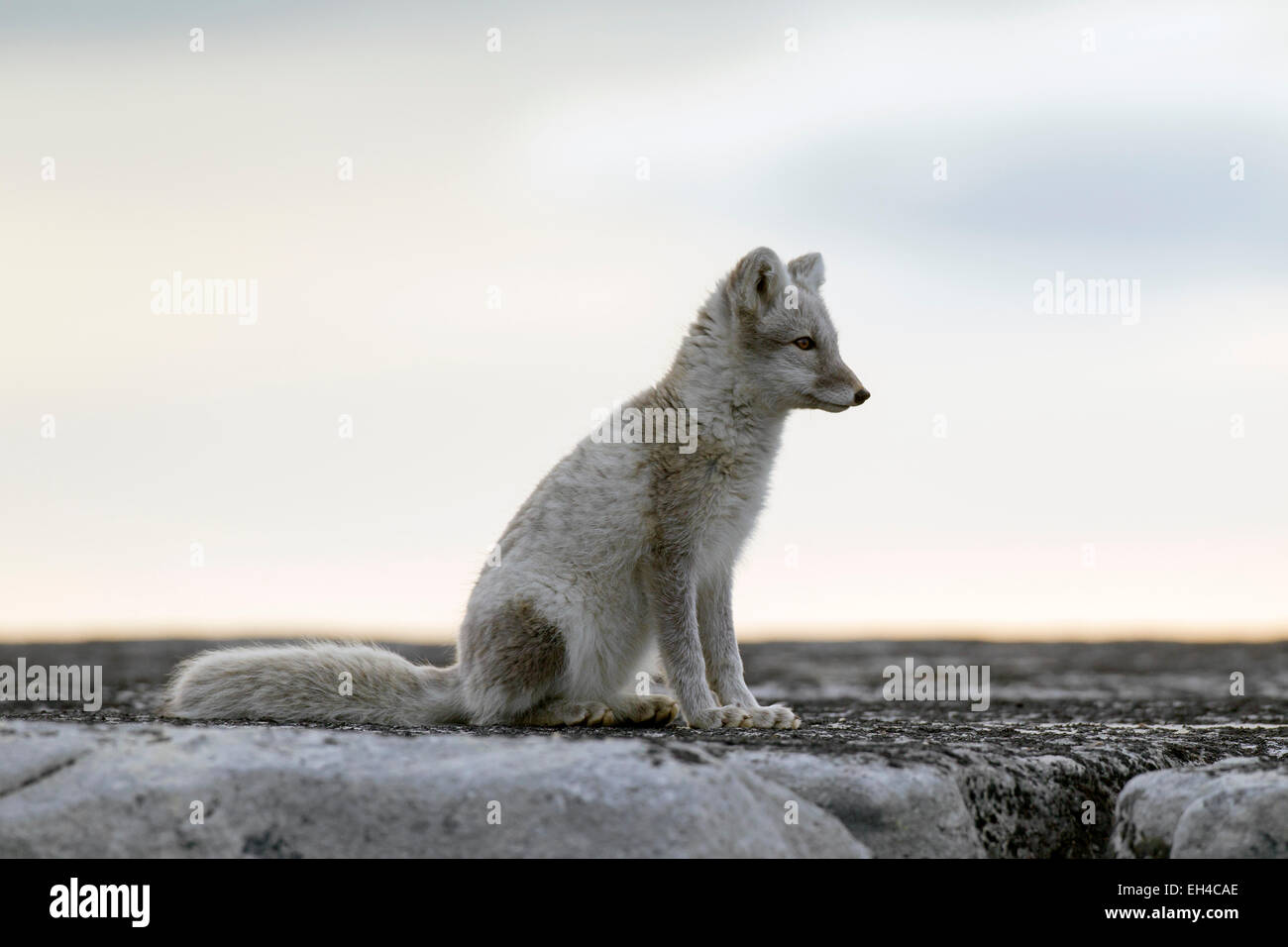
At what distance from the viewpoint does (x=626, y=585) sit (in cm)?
538

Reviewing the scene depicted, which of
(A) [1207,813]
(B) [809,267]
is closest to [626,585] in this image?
(B) [809,267]

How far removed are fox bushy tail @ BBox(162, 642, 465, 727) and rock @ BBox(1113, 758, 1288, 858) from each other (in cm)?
281

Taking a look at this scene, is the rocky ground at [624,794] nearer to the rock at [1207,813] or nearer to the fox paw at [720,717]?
the rock at [1207,813]

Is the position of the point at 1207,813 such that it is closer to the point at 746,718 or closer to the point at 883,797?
the point at 883,797

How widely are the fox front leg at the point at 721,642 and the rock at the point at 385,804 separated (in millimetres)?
2072

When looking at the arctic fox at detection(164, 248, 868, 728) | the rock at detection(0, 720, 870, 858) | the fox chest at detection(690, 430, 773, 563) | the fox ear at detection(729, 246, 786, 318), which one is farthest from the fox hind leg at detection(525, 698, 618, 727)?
the fox ear at detection(729, 246, 786, 318)

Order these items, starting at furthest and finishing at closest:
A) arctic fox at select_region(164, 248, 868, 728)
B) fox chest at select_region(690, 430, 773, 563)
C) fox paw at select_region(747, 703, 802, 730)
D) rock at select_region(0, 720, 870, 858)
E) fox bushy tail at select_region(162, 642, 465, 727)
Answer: fox chest at select_region(690, 430, 773, 563)
fox bushy tail at select_region(162, 642, 465, 727)
arctic fox at select_region(164, 248, 868, 728)
fox paw at select_region(747, 703, 802, 730)
rock at select_region(0, 720, 870, 858)

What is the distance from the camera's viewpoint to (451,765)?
132 inches

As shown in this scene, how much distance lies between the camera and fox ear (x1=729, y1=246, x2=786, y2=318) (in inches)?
225

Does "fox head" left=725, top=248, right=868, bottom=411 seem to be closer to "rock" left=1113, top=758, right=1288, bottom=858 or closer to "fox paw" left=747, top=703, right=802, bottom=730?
"fox paw" left=747, top=703, right=802, bottom=730

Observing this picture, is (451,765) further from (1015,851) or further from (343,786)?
(1015,851)

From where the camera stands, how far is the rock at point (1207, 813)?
341cm

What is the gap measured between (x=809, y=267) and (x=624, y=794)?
3.52m
